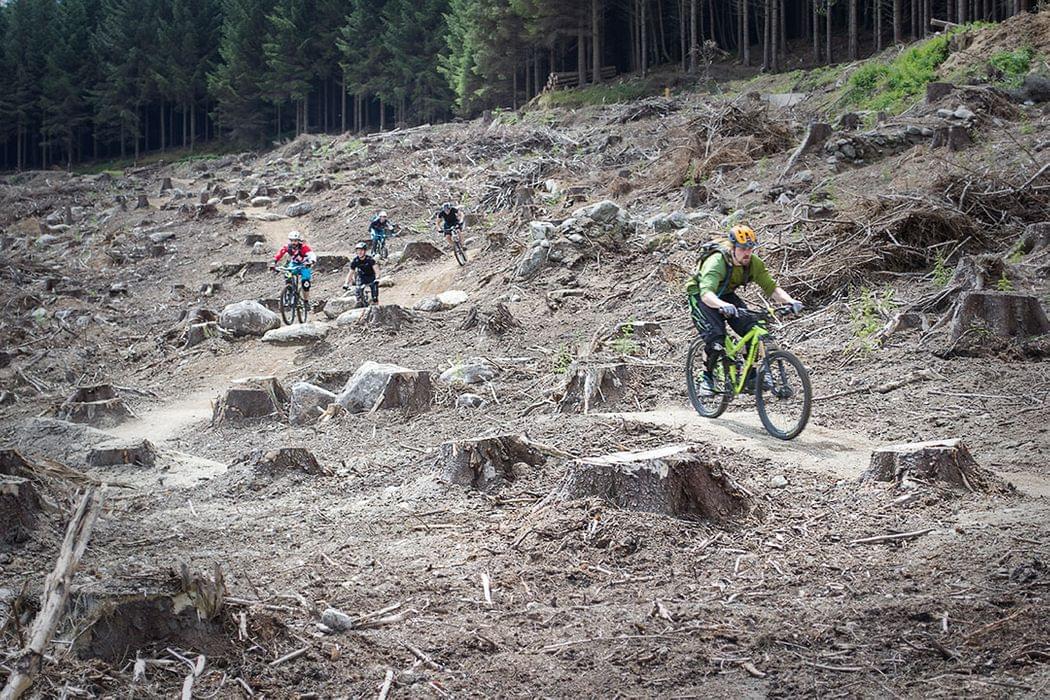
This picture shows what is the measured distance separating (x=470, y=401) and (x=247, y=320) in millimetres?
8056

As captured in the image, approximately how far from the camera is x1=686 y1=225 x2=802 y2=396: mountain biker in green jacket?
7.92m

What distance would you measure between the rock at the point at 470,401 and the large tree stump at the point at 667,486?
423 centimetres

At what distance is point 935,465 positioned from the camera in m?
5.54

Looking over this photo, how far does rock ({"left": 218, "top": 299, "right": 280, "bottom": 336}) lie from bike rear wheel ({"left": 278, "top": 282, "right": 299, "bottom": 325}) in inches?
8.6

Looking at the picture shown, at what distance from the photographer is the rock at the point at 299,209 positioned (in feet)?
99.3

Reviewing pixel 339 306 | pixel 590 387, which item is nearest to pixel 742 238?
pixel 590 387

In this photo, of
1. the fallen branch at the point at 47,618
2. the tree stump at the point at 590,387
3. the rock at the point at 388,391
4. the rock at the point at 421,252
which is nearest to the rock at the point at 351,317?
the rock at the point at 388,391

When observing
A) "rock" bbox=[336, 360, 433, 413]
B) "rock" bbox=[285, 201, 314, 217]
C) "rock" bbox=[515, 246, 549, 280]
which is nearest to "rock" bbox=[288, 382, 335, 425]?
"rock" bbox=[336, 360, 433, 413]

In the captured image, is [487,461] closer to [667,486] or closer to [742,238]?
[667,486]

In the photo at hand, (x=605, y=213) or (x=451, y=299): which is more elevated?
(x=605, y=213)

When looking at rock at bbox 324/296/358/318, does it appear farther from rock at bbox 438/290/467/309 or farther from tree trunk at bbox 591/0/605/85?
tree trunk at bbox 591/0/605/85

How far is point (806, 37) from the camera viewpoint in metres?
47.2

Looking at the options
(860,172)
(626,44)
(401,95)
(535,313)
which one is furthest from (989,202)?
(401,95)

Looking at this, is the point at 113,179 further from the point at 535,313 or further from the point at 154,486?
the point at 154,486
